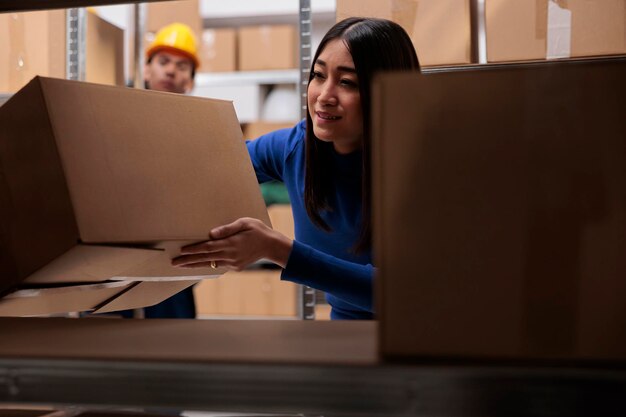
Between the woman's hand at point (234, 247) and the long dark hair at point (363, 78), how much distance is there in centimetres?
28

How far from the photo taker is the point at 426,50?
1706 mm

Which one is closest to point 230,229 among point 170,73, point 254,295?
point 170,73

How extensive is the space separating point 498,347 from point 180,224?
0.47 meters

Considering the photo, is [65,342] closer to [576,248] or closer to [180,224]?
[180,224]

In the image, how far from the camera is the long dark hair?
4.33 feet

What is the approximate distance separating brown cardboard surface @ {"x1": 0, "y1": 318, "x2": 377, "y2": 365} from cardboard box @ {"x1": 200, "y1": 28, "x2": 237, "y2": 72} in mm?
3290

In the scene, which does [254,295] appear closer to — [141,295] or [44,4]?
[141,295]

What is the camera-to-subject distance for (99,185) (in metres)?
0.81

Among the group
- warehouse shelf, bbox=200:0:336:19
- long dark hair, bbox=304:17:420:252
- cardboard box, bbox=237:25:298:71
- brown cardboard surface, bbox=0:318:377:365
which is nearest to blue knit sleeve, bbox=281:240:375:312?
long dark hair, bbox=304:17:420:252

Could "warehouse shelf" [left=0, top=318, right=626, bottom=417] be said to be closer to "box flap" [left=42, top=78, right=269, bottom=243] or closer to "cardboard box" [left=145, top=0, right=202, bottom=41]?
"box flap" [left=42, top=78, right=269, bottom=243]

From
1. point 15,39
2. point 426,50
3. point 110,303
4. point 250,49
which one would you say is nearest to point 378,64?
point 426,50

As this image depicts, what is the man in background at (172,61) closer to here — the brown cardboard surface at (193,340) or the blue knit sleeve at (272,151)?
the blue knit sleeve at (272,151)

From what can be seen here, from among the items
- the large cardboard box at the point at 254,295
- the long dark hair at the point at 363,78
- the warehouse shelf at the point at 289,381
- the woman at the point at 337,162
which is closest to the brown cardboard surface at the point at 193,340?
the warehouse shelf at the point at 289,381

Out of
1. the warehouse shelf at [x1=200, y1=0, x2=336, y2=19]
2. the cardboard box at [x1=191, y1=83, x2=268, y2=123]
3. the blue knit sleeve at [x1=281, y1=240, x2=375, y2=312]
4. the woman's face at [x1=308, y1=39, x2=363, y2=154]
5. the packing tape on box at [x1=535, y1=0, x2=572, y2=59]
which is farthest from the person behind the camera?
the warehouse shelf at [x1=200, y1=0, x2=336, y2=19]
